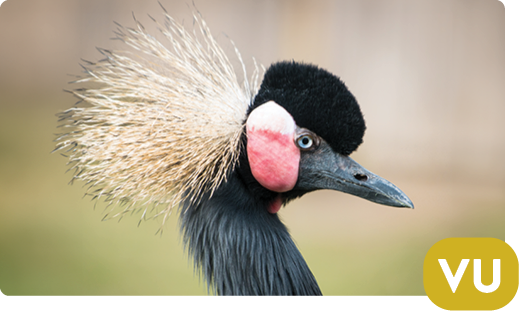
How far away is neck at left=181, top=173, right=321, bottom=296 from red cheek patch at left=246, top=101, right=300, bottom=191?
0.07 metres

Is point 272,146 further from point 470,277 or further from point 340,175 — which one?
point 470,277

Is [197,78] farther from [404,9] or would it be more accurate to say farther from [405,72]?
[405,72]

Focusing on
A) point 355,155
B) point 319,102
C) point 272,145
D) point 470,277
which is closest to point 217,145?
point 272,145

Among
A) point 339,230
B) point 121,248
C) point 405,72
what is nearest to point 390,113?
point 405,72

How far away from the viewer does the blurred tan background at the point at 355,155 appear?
1.76 m

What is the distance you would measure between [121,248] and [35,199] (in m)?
0.50

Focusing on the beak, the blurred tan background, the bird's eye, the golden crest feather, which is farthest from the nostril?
the blurred tan background

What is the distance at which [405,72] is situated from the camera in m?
2.32

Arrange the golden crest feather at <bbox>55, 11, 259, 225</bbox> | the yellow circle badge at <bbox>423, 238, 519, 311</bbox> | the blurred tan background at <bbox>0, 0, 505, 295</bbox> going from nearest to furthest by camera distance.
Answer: the golden crest feather at <bbox>55, 11, 259, 225</bbox> < the yellow circle badge at <bbox>423, 238, 519, 311</bbox> < the blurred tan background at <bbox>0, 0, 505, 295</bbox>

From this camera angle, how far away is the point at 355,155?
2.64 metres

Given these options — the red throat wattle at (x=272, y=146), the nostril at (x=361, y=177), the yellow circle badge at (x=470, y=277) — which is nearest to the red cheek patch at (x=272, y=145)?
the red throat wattle at (x=272, y=146)

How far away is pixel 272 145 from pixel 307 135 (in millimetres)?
75

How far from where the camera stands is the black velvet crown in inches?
32.0

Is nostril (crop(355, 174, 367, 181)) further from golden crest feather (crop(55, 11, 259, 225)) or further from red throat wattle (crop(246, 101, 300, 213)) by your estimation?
golden crest feather (crop(55, 11, 259, 225))
